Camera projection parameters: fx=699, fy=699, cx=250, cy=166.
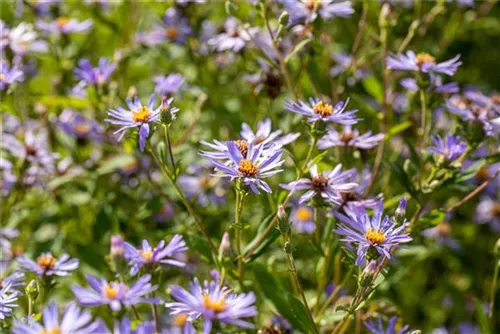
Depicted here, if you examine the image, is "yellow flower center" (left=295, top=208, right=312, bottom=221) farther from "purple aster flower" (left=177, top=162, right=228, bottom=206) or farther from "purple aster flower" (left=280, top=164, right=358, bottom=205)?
"purple aster flower" (left=280, top=164, right=358, bottom=205)

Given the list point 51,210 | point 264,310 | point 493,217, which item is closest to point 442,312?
point 493,217

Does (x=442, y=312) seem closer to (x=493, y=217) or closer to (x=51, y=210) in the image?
(x=493, y=217)

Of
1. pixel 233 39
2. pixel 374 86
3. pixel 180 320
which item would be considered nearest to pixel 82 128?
pixel 233 39

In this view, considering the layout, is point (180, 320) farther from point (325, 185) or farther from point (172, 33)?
point (172, 33)

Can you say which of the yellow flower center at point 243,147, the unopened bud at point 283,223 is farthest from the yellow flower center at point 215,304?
the yellow flower center at point 243,147

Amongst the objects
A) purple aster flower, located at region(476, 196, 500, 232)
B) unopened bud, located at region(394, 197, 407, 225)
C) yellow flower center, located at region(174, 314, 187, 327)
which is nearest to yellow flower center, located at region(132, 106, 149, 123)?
unopened bud, located at region(394, 197, 407, 225)

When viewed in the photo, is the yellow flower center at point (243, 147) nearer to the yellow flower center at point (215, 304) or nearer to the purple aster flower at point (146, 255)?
the purple aster flower at point (146, 255)

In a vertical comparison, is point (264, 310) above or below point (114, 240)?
below
